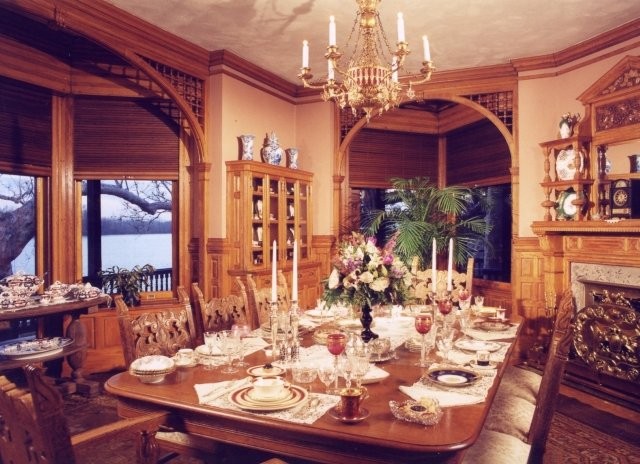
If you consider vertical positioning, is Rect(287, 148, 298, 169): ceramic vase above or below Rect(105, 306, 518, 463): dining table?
above

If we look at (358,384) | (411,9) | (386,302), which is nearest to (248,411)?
(358,384)

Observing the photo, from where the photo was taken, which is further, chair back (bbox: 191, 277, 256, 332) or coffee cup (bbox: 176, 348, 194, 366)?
chair back (bbox: 191, 277, 256, 332)

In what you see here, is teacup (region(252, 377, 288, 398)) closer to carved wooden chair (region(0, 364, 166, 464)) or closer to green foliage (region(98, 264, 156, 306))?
carved wooden chair (region(0, 364, 166, 464))

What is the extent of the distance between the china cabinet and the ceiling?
43.3 inches

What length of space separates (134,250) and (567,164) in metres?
4.00

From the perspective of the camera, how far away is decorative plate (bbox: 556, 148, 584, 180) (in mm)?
4375

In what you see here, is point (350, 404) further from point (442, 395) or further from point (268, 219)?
point (268, 219)

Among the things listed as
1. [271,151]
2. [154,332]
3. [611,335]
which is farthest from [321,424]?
[271,151]

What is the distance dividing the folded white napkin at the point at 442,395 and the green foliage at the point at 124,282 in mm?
3600

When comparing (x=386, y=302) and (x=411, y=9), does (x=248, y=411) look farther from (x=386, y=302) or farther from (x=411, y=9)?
(x=411, y=9)

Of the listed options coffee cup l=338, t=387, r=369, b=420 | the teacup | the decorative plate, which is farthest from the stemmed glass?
the decorative plate

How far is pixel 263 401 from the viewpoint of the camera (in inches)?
66.5

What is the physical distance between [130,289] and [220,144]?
1.57 metres

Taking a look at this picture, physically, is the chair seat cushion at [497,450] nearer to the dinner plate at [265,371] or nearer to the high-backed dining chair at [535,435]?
the high-backed dining chair at [535,435]
